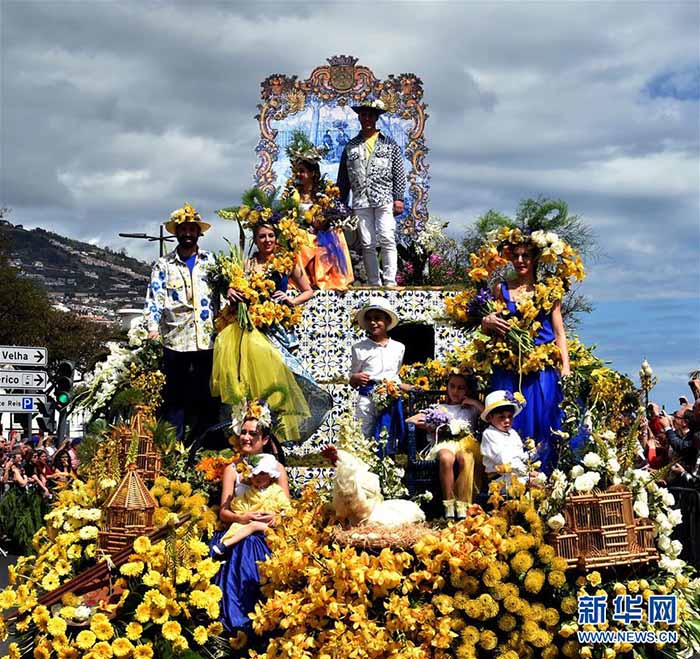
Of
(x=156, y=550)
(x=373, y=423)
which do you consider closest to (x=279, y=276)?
(x=373, y=423)

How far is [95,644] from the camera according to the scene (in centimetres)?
595

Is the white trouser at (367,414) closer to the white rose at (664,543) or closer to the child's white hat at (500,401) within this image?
the child's white hat at (500,401)

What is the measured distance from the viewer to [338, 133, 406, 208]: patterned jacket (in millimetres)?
12688

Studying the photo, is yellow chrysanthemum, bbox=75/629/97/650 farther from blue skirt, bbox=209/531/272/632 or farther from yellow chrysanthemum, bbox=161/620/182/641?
blue skirt, bbox=209/531/272/632

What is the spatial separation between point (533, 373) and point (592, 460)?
7.31 feet

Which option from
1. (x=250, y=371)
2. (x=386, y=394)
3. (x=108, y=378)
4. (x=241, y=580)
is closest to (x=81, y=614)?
(x=241, y=580)

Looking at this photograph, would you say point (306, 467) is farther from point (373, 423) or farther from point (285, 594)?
point (285, 594)

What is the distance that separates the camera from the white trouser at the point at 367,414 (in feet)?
28.6

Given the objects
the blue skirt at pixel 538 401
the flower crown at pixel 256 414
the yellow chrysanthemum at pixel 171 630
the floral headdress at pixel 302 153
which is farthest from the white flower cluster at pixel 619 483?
the floral headdress at pixel 302 153

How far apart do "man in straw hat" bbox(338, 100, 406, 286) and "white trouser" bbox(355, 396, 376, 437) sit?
14.0 ft

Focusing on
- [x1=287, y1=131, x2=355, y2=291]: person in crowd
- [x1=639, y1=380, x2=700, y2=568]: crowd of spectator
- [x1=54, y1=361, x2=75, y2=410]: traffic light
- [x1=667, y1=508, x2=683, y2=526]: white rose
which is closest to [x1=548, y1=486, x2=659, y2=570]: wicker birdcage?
[x1=667, y1=508, x2=683, y2=526]: white rose

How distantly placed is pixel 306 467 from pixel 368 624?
5165 millimetres

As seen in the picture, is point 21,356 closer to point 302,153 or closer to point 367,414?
point 302,153

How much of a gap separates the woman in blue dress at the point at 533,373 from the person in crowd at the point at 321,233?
4.32 metres
